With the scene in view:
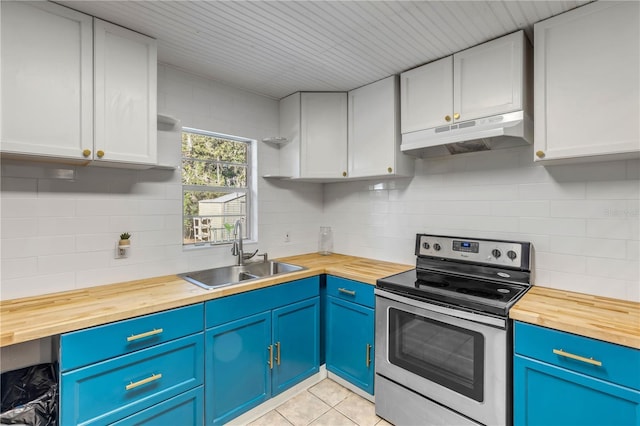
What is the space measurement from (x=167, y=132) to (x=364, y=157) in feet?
4.91

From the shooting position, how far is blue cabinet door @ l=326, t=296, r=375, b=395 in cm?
213

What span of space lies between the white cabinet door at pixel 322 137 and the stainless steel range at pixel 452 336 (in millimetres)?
1105

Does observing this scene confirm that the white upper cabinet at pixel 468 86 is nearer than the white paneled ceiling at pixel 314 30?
No

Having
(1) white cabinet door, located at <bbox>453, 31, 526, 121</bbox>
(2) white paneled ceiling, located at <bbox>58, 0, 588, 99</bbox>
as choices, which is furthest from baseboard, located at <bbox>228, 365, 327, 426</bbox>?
(2) white paneled ceiling, located at <bbox>58, 0, 588, 99</bbox>

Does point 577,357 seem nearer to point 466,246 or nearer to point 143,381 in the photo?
point 466,246

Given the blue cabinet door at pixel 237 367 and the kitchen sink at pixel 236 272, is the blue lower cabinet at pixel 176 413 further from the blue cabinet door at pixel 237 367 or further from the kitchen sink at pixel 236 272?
the kitchen sink at pixel 236 272

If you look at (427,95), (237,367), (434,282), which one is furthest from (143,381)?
(427,95)

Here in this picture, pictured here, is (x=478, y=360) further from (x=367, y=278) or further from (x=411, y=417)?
(x=367, y=278)

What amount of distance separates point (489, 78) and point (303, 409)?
7.98 ft

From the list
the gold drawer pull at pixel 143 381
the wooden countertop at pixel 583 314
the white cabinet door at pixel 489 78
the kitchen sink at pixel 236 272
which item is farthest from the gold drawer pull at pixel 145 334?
the white cabinet door at pixel 489 78

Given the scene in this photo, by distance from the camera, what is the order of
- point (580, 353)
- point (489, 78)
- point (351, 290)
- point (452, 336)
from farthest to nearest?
point (351, 290)
point (489, 78)
point (452, 336)
point (580, 353)

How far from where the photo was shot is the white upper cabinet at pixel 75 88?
142 centimetres

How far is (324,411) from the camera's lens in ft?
6.84

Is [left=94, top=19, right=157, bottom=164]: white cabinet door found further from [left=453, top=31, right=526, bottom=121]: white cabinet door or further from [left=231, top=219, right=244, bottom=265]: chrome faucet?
[left=453, top=31, right=526, bottom=121]: white cabinet door
